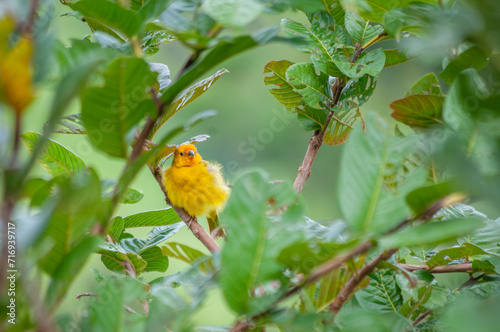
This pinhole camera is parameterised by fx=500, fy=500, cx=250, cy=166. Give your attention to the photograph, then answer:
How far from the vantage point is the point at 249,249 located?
0.34 metres

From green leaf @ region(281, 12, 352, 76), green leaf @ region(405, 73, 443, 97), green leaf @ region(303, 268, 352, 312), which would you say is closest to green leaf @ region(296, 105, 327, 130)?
green leaf @ region(281, 12, 352, 76)

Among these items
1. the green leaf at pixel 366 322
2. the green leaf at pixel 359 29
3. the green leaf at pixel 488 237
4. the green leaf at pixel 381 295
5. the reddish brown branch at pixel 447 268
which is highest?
the green leaf at pixel 359 29

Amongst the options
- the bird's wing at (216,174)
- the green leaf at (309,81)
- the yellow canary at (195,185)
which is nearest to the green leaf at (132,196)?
the green leaf at (309,81)

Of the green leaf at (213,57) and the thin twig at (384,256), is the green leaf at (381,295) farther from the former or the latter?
the green leaf at (213,57)

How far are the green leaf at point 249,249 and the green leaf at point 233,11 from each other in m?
0.12

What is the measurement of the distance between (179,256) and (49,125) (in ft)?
1.04

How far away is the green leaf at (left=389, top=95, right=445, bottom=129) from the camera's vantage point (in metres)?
0.53

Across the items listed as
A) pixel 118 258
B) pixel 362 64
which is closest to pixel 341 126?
pixel 362 64

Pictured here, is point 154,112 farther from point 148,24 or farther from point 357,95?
point 357,95

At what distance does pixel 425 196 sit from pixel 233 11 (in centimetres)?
18

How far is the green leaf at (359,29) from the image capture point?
74 centimetres

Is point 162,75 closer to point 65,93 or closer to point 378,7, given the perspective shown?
point 378,7

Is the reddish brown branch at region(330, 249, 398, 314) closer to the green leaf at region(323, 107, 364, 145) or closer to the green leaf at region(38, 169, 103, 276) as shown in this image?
the green leaf at region(38, 169, 103, 276)

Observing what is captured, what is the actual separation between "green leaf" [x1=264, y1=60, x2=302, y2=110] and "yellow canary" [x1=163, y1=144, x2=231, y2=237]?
0.97m
